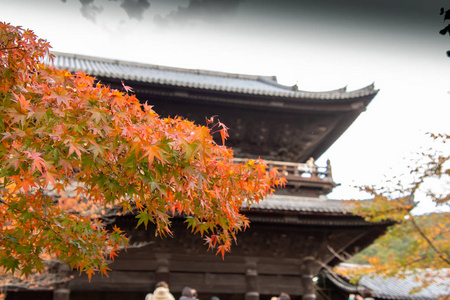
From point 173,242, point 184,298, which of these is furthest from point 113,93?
point 173,242

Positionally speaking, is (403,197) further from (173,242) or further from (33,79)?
(33,79)

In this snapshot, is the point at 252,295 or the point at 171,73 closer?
the point at 252,295

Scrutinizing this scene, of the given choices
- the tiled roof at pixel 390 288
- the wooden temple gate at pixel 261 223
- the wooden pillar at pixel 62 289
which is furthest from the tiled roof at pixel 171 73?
the wooden pillar at pixel 62 289

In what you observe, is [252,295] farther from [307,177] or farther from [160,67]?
[160,67]

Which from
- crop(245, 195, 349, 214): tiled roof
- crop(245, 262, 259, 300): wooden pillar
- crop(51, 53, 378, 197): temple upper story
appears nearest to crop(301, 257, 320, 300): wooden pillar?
crop(245, 262, 259, 300): wooden pillar

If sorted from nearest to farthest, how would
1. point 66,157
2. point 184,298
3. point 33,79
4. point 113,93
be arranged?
point 66,157, point 113,93, point 33,79, point 184,298

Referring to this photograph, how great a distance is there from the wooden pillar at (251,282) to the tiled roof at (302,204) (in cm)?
152

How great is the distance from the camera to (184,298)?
6.44 meters

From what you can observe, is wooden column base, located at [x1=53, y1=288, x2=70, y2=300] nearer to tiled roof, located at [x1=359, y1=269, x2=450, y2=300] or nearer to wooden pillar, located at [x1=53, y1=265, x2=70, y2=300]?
wooden pillar, located at [x1=53, y1=265, x2=70, y2=300]

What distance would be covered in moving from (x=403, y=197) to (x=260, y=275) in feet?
12.0

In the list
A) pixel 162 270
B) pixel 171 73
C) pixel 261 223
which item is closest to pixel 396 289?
pixel 261 223

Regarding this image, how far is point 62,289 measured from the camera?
8250 millimetres

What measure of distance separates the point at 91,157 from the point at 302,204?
768cm

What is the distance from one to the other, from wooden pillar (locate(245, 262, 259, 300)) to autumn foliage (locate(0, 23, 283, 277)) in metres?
6.08
